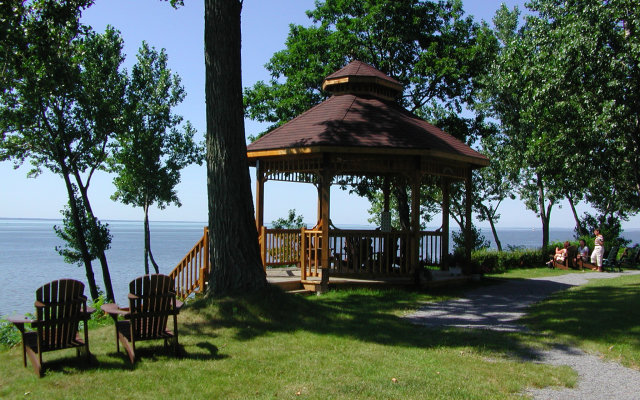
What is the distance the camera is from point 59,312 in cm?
633

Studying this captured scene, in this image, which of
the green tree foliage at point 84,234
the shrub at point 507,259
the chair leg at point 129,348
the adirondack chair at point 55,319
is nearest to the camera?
the adirondack chair at point 55,319

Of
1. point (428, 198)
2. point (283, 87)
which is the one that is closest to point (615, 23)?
point (283, 87)

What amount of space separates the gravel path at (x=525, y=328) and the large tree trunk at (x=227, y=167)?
3291mm

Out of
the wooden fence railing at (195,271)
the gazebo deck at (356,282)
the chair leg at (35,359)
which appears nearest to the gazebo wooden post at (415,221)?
the gazebo deck at (356,282)

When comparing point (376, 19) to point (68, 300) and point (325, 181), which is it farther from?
point (68, 300)

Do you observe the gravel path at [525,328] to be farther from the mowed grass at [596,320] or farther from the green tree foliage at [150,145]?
the green tree foliage at [150,145]

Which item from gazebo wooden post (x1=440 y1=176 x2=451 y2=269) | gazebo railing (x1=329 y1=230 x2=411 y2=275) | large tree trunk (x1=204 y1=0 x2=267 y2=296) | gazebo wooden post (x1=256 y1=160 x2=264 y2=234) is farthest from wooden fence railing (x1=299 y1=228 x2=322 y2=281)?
gazebo wooden post (x1=440 y1=176 x2=451 y2=269)

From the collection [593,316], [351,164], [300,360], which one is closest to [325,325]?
[300,360]

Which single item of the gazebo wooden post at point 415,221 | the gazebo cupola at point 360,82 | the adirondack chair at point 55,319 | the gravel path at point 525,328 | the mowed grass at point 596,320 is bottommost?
the gravel path at point 525,328

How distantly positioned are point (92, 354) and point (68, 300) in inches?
36.2

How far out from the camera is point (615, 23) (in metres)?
15.1

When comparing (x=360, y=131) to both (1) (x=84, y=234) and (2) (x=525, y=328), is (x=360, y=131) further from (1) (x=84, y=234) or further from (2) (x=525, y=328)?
(1) (x=84, y=234)

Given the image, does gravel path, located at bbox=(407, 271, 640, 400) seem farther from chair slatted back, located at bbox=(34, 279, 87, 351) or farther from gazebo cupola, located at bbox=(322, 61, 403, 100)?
gazebo cupola, located at bbox=(322, 61, 403, 100)

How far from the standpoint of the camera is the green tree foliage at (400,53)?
20875 millimetres
